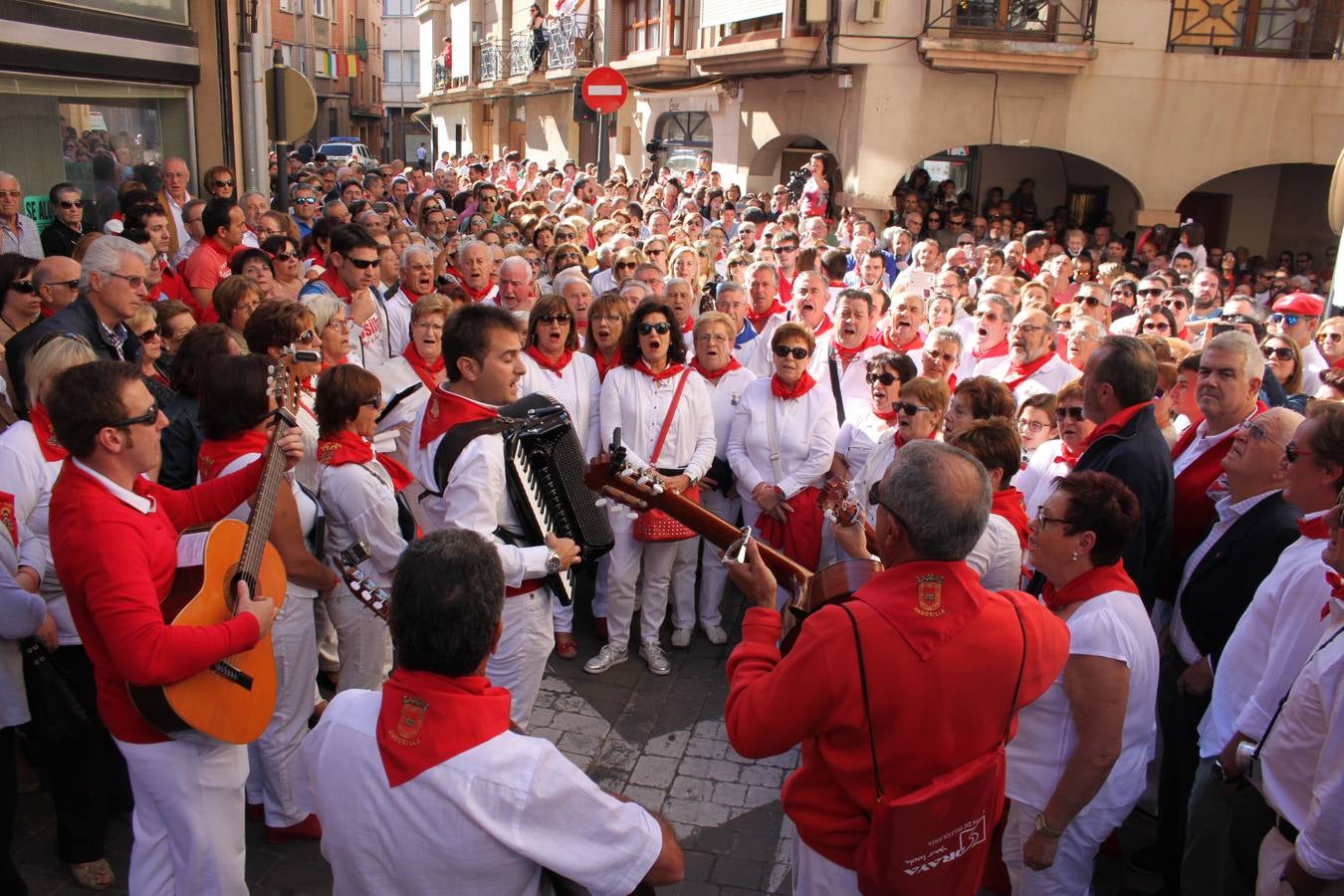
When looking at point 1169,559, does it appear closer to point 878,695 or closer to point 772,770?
point 772,770

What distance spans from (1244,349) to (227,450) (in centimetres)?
448

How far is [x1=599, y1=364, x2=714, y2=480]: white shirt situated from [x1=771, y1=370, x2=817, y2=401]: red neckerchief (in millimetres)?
443

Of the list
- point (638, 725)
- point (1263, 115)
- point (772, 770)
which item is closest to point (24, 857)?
point (638, 725)

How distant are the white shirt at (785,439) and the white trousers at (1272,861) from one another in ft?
11.2

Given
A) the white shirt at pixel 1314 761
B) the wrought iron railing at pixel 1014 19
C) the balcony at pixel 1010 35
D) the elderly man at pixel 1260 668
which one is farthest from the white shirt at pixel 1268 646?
the wrought iron railing at pixel 1014 19

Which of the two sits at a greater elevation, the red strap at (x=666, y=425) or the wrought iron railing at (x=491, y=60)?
the wrought iron railing at (x=491, y=60)

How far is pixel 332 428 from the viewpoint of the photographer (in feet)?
14.3

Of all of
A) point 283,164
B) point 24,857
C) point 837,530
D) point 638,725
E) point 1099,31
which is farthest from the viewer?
point 1099,31

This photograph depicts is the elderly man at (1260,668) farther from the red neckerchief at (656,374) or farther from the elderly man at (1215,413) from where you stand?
the red neckerchief at (656,374)

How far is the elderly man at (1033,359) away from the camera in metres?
6.79

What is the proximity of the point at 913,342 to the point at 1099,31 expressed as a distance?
444 inches

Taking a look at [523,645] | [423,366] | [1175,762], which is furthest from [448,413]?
[1175,762]

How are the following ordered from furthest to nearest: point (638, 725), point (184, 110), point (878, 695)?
1. point (184, 110)
2. point (638, 725)
3. point (878, 695)

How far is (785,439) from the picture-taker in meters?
6.25
